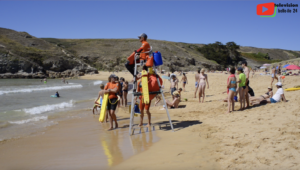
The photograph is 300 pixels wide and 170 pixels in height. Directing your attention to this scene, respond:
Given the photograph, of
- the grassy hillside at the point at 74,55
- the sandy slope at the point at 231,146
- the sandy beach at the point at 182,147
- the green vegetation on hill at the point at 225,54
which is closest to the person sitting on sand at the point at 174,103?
the sandy beach at the point at 182,147

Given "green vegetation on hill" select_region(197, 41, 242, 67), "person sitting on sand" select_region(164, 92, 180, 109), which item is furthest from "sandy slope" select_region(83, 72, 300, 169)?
"green vegetation on hill" select_region(197, 41, 242, 67)

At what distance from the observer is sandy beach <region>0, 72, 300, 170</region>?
3861 mm

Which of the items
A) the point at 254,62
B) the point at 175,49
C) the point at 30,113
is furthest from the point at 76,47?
the point at 30,113

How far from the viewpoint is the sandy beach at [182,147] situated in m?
3.86

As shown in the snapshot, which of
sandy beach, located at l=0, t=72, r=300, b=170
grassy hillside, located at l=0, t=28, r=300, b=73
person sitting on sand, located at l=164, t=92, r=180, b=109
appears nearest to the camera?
sandy beach, located at l=0, t=72, r=300, b=170

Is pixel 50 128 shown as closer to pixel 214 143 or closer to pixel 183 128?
pixel 183 128

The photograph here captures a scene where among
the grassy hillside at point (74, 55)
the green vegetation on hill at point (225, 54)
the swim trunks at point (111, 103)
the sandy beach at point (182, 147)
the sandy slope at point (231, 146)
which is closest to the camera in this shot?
the sandy slope at point (231, 146)

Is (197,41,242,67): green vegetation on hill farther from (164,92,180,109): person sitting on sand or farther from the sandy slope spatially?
the sandy slope

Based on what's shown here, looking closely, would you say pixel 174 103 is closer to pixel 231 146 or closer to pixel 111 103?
pixel 111 103

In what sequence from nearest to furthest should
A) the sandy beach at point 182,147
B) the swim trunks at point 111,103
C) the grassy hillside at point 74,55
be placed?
the sandy beach at point 182,147 → the swim trunks at point 111,103 → the grassy hillside at point 74,55

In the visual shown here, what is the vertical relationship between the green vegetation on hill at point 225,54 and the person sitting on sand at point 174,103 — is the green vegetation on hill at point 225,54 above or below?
above

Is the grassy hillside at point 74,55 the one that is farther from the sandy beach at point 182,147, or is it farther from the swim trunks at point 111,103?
the sandy beach at point 182,147

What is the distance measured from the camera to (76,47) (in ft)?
249

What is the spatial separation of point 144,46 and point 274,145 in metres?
3.74
